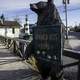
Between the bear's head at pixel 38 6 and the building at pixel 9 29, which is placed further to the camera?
the building at pixel 9 29

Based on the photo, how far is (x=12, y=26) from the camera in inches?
3558

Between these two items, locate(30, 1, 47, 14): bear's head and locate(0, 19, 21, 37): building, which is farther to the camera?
locate(0, 19, 21, 37): building

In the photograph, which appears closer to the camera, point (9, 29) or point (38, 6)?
point (38, 6)

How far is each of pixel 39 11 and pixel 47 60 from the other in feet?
3.33

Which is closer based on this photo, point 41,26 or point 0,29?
point 41,26

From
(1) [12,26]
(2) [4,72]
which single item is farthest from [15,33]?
(2) [4,72]

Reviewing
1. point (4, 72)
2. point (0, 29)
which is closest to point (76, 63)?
point (4, 72)

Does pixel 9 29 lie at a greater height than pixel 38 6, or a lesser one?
lesser

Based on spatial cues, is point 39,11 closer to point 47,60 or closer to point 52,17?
point 52,17

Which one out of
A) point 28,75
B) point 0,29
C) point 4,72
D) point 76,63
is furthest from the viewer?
point 0,29

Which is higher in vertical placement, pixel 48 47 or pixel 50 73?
pixel 48 47

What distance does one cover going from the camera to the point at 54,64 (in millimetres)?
5664

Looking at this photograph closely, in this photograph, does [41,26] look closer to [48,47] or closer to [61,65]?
[48,47]

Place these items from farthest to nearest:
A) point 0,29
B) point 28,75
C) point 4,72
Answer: point 0,29 < point 4,72 < point 28,75
